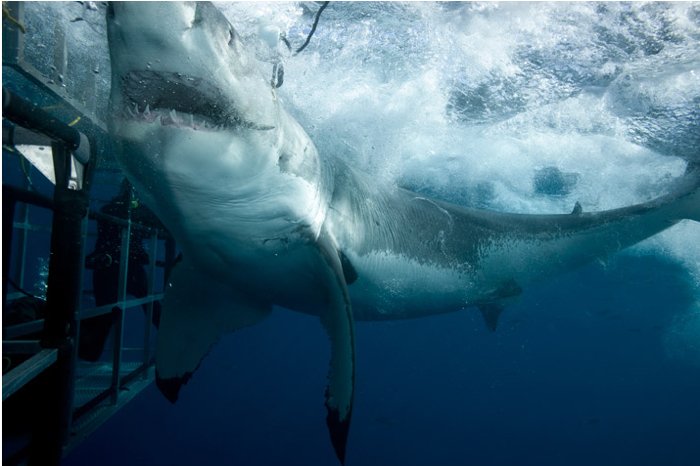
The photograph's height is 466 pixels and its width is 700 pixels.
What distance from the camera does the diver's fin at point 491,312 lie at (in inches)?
223

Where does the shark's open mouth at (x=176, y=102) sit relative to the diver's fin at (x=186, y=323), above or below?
above

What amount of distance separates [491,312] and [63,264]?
5.27 metres

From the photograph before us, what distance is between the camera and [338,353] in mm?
2779

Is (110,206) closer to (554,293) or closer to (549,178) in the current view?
(549,178)

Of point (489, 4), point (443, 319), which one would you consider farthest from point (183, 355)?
point (443, 319)

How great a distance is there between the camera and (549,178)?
12305 millimetres

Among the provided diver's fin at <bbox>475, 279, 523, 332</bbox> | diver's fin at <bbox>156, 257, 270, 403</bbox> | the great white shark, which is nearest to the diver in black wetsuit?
diver's fin at <bbox>156, 257, 270, 403</bbox>

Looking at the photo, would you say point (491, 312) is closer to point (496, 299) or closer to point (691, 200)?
point (496, 299)

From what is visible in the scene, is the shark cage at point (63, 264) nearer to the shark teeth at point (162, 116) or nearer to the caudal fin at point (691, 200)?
the shark teeth at point (162, 116)

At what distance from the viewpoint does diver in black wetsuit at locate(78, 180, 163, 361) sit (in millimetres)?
4336

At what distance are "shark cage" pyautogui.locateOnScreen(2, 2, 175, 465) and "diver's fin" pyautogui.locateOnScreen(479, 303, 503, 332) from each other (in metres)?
4.54

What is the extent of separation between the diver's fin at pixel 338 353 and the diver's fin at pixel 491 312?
3395 mm

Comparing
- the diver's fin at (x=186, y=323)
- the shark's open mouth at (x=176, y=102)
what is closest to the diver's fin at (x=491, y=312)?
the diver's fin at (x=186, y=323)

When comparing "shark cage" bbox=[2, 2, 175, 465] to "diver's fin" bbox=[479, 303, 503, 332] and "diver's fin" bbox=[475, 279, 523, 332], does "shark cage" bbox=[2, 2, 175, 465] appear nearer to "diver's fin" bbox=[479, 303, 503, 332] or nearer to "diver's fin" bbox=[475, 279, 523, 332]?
"diver's fin" bbox=[475, 279, 523, 332]
